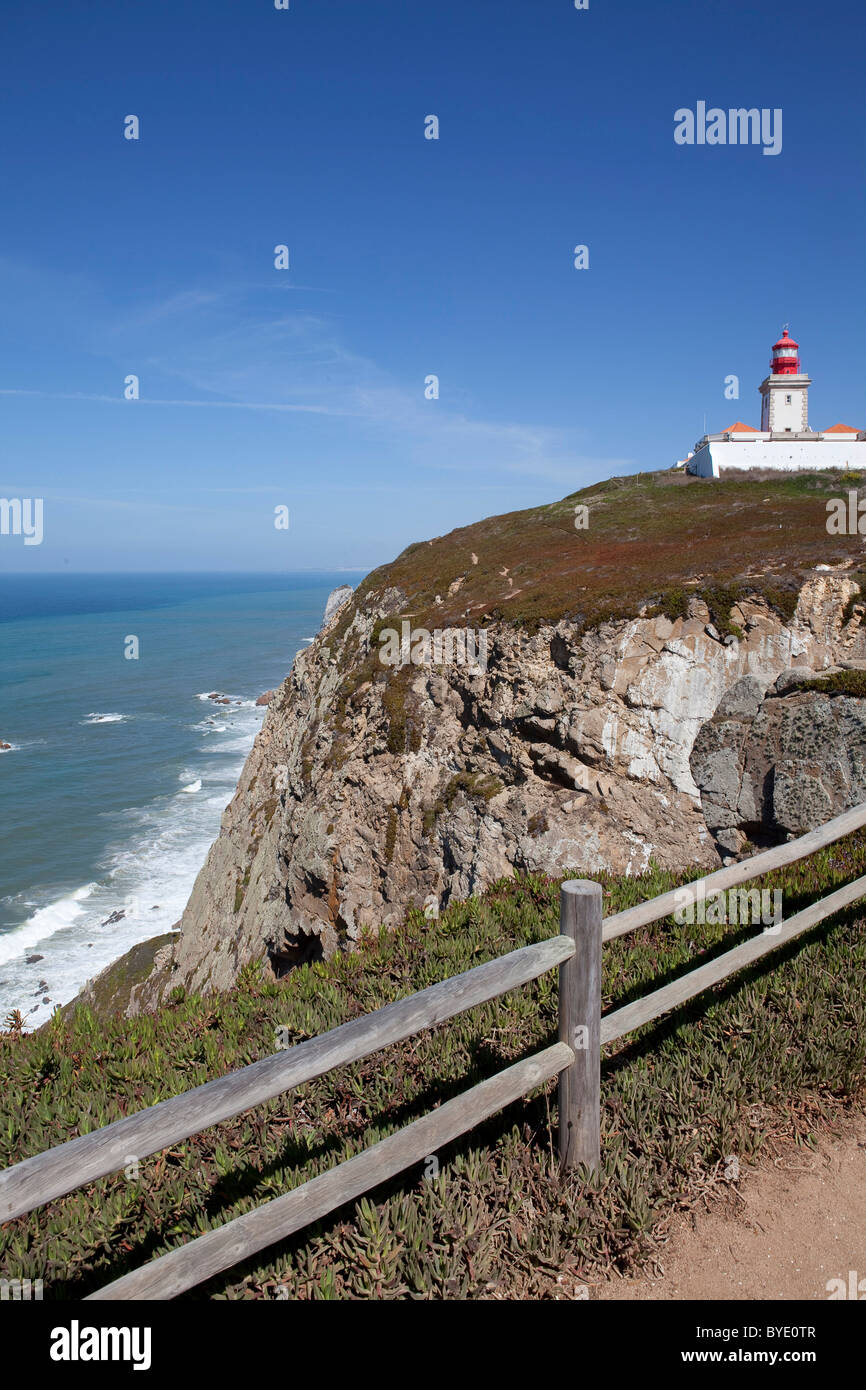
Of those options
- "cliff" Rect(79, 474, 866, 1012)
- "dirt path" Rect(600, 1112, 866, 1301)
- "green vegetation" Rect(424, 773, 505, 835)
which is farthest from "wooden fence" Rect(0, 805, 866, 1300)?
"green vegetation" Rect(424, 773, 505, 835)

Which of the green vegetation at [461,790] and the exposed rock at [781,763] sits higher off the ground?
the exposed rock at [781,763]

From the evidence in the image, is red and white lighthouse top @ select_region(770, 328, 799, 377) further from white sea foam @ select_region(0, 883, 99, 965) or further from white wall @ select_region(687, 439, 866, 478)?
white sea foam @ select_region(0, 883, 99, 965)

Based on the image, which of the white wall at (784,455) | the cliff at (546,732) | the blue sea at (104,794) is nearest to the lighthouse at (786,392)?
the white wall at (784,455)

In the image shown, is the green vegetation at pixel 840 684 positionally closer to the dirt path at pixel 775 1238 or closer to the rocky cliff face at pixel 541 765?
the rocky cliff face at pixel 541 765

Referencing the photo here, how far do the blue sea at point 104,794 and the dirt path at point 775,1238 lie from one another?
790 inches

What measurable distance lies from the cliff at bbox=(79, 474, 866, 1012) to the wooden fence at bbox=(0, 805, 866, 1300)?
708 centimetres

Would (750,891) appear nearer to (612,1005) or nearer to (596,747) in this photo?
(612,1005)

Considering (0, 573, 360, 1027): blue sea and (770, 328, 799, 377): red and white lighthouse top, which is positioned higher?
(770, 328, 799, 377): red and white lighthouse top

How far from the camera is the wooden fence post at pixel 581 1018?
401cm

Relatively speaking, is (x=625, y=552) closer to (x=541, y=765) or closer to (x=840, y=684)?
(x=541, y=765)

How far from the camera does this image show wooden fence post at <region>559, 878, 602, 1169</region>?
4.01 m

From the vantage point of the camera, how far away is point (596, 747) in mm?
16328

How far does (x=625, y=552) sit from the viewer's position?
Result: 2238 centimetres

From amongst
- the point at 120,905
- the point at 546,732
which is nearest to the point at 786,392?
the point at 546,732
